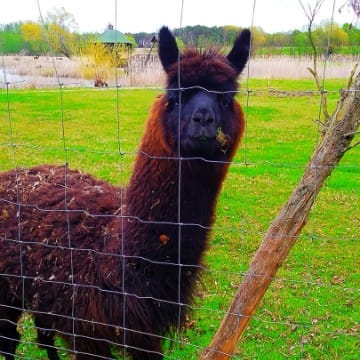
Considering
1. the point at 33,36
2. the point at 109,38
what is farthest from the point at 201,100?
the point at 33,36

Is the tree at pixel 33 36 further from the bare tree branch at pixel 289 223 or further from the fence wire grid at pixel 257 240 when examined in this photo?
the bare tree branch at pixel 289 223

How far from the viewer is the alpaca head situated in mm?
2674

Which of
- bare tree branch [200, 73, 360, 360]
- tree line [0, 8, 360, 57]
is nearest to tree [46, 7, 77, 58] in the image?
tree line [0, 8, 360, 57]

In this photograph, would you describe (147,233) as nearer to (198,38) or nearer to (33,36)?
(198,38)

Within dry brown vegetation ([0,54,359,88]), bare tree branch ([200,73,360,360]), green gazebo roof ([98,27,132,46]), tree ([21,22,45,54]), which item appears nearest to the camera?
bare tree branch ([200,73,360,360])

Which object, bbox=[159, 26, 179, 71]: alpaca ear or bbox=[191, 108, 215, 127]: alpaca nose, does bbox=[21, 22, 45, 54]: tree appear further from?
bbox=[191, 108, 215, 127]: alpaca nose

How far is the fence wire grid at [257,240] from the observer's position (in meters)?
3.21

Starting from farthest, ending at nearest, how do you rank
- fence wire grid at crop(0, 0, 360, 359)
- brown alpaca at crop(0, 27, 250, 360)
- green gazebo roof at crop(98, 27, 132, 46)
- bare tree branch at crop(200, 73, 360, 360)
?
green gazebo roof at crop(98, 27, 132, 46) < fence wire grid at crop(0, 0, 360, 359) < brown alpaca at crop(0, 27, 250, 360) < bare tree branch at crop(200, 73, 360, 360)

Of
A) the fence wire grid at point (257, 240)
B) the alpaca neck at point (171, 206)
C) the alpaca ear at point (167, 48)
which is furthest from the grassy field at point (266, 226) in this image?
the alpaca ear at point (167, 48)

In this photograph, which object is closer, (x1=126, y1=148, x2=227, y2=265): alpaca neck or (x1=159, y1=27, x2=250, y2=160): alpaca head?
(x1=159, y1=27, x2=250, y2=160): alpaca head

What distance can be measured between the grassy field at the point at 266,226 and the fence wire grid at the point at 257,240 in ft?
0.04

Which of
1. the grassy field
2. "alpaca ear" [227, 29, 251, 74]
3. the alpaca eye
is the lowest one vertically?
the grassy field

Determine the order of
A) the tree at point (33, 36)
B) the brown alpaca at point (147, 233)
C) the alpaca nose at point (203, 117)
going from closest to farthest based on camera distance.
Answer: the alpaca nose at point (203, 117), the brown alpaca at point (147, 233), the tree at point (33, 36)

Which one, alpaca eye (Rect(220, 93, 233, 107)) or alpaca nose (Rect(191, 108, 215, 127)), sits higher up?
alpaca eye (Rect(220, 93, 233, 107))
